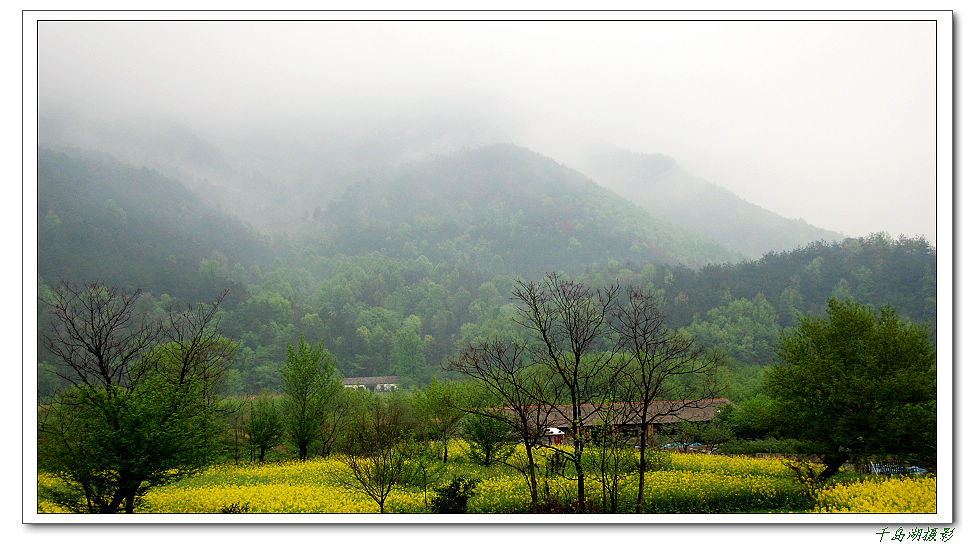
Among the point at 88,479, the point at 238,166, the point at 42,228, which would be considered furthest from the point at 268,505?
the point at 238,166

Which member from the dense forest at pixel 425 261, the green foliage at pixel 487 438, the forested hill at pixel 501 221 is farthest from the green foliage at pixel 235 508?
the forested hill at pixel 501 221

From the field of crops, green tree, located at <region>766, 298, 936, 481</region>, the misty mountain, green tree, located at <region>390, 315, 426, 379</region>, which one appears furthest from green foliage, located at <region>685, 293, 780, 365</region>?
the field of crops

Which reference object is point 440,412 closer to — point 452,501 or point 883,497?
point 452,501

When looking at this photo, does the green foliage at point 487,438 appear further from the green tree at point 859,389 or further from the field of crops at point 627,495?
the green tree at point 859,389

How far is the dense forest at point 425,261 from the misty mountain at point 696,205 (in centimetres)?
110

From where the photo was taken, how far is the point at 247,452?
15.2 meters

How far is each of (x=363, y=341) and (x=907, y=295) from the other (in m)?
34.0

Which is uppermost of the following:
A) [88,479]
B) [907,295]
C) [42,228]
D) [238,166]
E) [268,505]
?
[238,166]

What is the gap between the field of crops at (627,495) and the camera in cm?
690

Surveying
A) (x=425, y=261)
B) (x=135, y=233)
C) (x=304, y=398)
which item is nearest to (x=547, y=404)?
(x=304, y=398)
